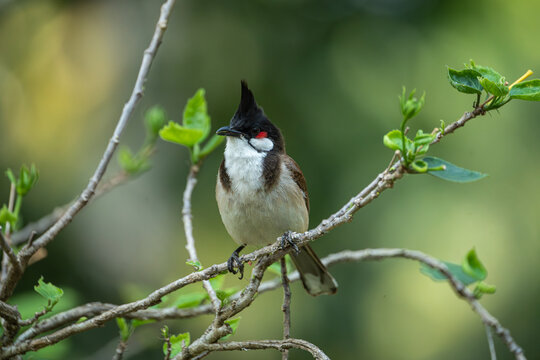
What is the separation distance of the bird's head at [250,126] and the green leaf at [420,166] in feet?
5.11

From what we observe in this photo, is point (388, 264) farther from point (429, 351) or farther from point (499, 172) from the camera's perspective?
point (499, 172)

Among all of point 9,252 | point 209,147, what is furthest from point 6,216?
point 209,147

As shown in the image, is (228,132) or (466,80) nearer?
(466,80)

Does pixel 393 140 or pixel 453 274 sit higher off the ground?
pixel 393 140

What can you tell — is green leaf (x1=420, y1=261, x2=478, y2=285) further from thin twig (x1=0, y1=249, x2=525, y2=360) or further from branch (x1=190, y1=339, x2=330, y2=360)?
branch (x1=190, y1=339, x2=330, y2=360)

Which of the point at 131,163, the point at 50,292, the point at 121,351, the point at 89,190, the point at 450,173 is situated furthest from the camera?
the point at 131,163

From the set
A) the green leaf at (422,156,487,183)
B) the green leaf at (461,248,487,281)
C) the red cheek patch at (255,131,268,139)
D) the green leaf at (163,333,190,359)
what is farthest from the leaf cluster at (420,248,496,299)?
the red cheek patch at (255,131,268,139)

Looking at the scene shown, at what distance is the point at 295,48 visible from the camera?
16.6 ft

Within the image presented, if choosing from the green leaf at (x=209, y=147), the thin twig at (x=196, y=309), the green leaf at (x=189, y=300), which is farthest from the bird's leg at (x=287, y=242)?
the green leaf at (x=209, y=147)

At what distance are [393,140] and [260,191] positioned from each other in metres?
1.37

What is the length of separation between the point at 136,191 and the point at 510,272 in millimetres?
3230

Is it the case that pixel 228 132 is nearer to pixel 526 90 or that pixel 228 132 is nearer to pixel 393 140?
pixel 393 140

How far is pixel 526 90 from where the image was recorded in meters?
1.67

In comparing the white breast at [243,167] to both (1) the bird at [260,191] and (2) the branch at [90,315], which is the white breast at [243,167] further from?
(2) the branch at [90,315]
